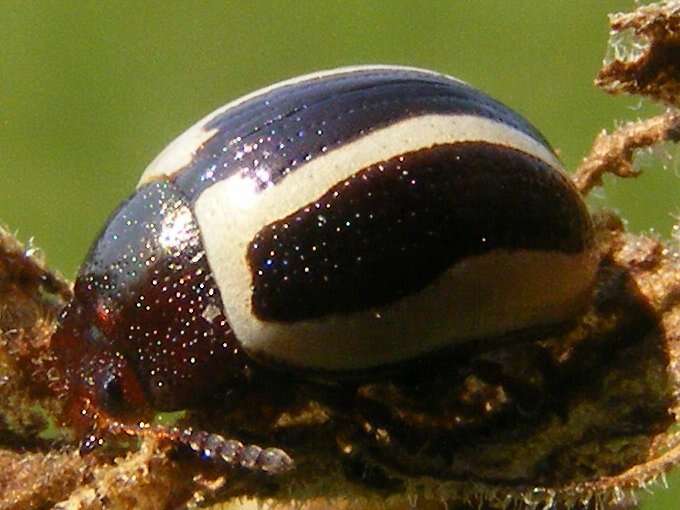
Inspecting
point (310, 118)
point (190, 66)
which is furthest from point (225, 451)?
point (190, 66)

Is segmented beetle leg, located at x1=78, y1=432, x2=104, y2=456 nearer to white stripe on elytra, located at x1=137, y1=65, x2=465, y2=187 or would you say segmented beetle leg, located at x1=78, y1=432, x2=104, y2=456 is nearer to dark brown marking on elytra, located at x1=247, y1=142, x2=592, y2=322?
dark brown marking on elytra, located at x1=247, y1=142, x2=592, y2=322

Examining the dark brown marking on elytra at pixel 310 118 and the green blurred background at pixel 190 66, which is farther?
the green blurred background at pixel 190 66

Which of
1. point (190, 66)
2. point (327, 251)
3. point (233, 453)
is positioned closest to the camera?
point (233, 453)

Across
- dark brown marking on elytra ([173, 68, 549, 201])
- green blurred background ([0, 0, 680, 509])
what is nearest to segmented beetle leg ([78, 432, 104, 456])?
dark brown marking on elytra ([173, 68, 549, 201])

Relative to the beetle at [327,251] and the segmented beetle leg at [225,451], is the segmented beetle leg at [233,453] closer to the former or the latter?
the segmented beetle leg at [225,451]

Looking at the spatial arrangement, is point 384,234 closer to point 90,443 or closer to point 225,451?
point 225,451

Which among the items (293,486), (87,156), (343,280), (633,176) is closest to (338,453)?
(293,486)

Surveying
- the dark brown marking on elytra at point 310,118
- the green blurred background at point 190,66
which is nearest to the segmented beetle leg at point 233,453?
the dark brown marking on elytra at point 310,118
